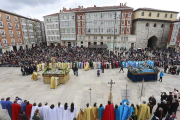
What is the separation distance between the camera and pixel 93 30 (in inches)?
1471

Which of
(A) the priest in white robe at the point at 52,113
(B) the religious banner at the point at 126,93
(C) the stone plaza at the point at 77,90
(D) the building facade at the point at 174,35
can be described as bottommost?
(C) the stone plaza at the point at 77,90

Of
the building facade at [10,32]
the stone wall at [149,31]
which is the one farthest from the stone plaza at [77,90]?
the stone wall at [149,31]

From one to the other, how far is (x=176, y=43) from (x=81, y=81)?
33059 millimetres

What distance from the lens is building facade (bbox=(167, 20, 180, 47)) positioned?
1186 inches


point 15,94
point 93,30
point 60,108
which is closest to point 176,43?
point 93,30

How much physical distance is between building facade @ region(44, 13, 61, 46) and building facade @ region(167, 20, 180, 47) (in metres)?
39.0

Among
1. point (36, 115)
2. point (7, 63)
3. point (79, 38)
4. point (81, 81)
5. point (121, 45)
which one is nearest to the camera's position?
point (36, 115)

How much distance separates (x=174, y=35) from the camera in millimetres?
31156

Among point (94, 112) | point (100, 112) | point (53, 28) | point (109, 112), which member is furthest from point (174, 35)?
point (53, 28)

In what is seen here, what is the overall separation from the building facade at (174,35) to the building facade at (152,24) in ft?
9.64

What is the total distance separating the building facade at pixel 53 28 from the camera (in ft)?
131

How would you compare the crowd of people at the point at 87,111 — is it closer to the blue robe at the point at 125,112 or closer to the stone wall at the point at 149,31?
the blue robe at the point at 125,112

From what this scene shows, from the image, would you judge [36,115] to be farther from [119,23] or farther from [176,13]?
[176,13]

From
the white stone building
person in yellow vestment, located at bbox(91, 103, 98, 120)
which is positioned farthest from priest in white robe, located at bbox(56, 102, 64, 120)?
the white stone building
